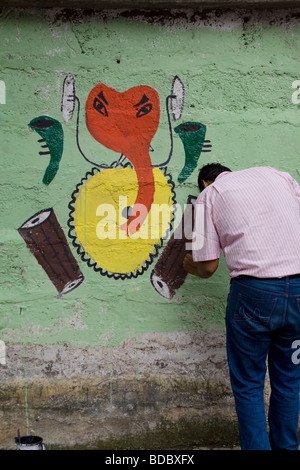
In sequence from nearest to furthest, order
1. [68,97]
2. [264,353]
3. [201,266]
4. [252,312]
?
[252,312], [264,353], [201,266], [68,97]

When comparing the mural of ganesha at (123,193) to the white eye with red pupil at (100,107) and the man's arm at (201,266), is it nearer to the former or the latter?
the white eye with red pupil at (100,107)

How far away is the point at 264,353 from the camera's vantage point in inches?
98.0

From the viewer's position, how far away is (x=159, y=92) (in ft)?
9.82

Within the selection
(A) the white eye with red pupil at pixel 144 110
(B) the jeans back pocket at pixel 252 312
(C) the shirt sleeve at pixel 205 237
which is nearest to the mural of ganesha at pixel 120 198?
(A) the white eye with red pupil at pixel 144 110

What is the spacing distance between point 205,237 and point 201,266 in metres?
0.18

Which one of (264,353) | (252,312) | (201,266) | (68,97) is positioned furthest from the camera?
(68,97)

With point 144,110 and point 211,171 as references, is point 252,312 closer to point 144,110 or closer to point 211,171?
point 211,171

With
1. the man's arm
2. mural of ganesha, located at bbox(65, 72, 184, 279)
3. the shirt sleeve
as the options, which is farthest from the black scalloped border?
the shirt sleeve

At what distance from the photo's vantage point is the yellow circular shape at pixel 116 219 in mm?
3012

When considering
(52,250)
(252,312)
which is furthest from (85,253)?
(252,312)

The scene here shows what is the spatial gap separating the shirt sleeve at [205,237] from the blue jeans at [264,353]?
0.64ft

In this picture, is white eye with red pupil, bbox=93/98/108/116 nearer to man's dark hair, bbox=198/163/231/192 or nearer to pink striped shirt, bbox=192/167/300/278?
man's dark hair, bbox=198/163/231/192

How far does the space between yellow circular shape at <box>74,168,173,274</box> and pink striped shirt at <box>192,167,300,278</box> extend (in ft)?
1.74

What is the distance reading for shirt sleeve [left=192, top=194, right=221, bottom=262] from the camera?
8.22 feet
